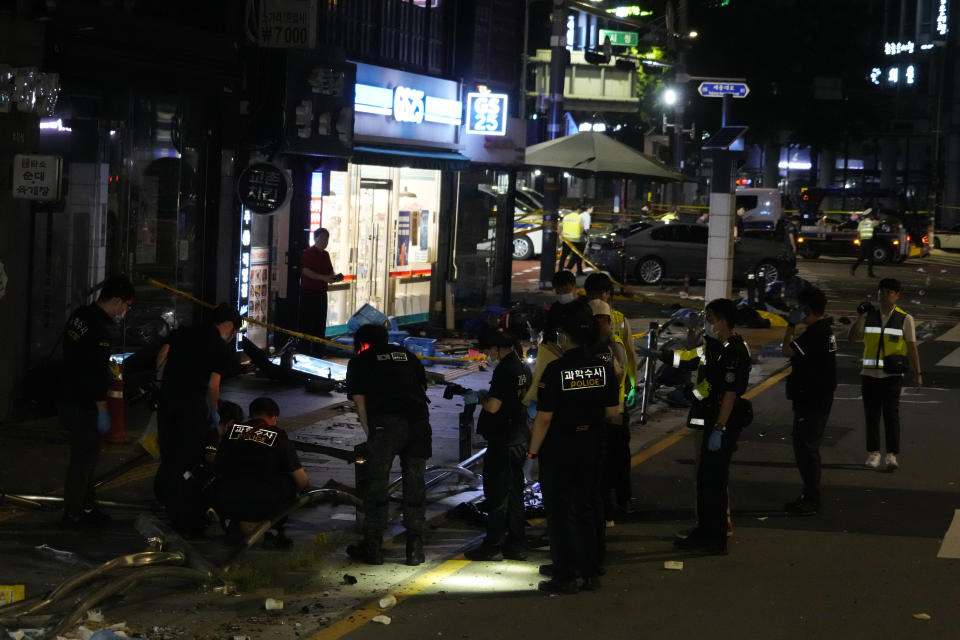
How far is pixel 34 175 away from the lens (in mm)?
11836

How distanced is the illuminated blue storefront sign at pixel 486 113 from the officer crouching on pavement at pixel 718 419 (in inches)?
495

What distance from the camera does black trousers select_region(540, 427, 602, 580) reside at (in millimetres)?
7875

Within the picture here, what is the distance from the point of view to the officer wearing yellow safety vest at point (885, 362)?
38.0 ft

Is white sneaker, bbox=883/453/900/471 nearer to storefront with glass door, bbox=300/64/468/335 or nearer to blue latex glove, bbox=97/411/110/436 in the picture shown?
blue latex glove, bbox=97/411/110/436

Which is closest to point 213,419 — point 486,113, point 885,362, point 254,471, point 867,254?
point 254,471

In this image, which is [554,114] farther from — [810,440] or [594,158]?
[810,440]

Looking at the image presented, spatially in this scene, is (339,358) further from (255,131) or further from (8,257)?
(8,257)

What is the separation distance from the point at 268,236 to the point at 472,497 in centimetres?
726

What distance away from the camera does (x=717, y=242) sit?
1789cm

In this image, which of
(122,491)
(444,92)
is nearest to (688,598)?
(122,491)

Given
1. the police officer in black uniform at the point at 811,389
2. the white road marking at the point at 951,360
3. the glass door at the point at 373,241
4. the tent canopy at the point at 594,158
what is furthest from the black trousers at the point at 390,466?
the tent canopy at the point at 594,158

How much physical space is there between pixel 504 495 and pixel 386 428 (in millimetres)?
954

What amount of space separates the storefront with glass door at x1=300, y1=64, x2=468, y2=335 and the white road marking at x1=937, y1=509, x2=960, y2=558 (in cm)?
1012

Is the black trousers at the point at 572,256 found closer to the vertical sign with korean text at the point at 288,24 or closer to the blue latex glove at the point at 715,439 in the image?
the vertical sign with korean text at the point at 288,24
